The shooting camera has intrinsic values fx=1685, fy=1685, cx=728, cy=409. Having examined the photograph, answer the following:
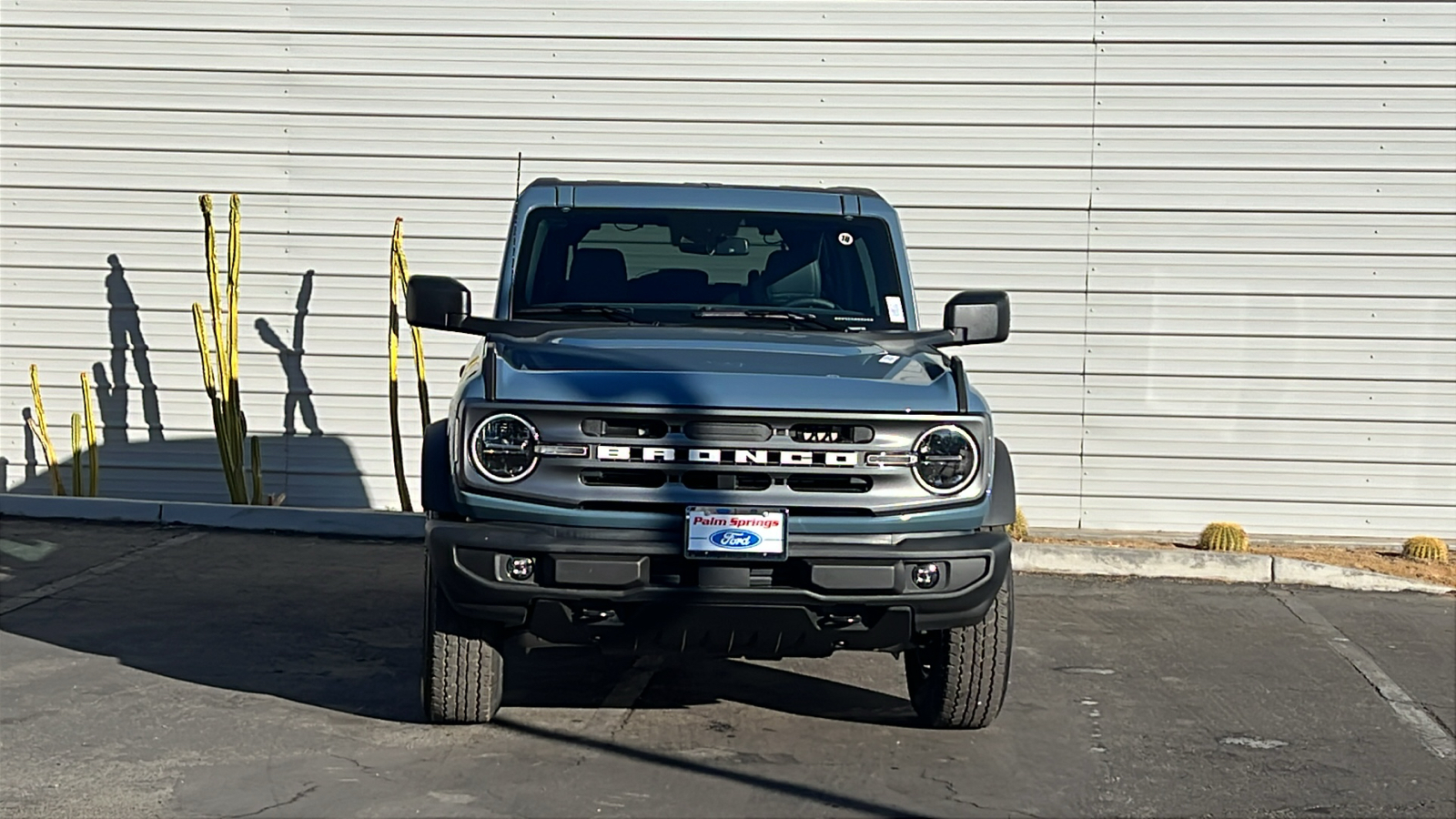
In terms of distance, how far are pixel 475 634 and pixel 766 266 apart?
1.99 m

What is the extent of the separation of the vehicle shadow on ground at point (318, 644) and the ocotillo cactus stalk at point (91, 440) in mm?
1933

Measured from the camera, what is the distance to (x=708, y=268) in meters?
6.66

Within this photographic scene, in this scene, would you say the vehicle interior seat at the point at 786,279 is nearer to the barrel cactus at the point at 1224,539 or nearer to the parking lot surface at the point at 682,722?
the parking lot surface at the point at 682,722

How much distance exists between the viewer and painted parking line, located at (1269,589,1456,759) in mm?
6148

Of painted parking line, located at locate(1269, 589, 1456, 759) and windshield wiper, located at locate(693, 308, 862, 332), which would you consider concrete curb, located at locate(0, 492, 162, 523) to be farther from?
painted parking line, located at locate(1269, 589, 1456, 759)

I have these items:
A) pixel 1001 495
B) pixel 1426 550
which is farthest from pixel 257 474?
pixel 1426 550

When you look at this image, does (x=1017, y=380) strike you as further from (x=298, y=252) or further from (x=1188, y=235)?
(x=298, y=252)

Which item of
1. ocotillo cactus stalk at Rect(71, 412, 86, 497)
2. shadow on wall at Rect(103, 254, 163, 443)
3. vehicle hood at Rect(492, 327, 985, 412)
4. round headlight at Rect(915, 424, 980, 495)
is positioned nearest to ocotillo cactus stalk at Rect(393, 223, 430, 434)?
shadow on wall at Rect(103, 254, 163, 443)

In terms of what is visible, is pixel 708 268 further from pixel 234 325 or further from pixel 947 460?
pixel 234 325

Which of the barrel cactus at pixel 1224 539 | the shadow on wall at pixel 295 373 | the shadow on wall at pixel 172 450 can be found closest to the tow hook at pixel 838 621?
the barrel cactus at pixel 1224 539

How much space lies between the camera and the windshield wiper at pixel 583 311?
20.8 feet

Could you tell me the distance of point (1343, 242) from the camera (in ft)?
36.0

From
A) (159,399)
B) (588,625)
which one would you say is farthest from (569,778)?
(159,399)

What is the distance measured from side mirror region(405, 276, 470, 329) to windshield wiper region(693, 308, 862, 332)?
0.88 metres
